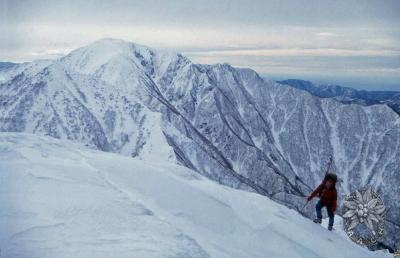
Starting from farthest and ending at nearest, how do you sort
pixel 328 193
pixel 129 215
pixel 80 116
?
1. pixel 80 116
2. pixel 328 193
3. pixel 129 215

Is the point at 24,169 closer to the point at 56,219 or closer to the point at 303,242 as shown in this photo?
the point at 56,219

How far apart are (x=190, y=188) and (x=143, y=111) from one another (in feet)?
572

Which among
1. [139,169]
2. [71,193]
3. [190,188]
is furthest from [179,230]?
[139,169]

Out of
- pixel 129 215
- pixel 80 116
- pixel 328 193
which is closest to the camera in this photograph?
pixel 129 215

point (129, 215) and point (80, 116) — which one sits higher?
point (129, 215)

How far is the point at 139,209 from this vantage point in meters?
11.8

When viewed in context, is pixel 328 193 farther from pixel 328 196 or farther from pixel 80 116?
pixel 80 116

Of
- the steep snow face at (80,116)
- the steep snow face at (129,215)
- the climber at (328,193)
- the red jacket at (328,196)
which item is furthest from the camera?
the steep snow face at (80,116)

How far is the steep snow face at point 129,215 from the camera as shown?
30.9ft

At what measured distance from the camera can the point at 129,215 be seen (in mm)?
11234

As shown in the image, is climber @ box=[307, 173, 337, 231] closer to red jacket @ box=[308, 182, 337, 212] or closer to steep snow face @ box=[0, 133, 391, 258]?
red jacket @ box=[308, 182, 337, 212]

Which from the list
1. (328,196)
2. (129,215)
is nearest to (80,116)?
(328,196)

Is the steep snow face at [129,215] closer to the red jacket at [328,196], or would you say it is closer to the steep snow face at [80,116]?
the red jacket at [328,196]

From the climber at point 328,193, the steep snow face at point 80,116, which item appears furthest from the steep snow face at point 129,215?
the steep snow face at point 80,116
